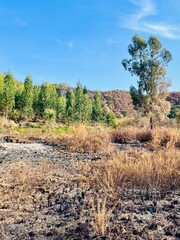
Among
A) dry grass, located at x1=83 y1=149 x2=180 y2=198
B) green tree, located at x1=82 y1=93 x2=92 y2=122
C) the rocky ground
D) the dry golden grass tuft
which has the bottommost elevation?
the rocky ground

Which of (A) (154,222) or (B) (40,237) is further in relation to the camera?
(A) (154,222)

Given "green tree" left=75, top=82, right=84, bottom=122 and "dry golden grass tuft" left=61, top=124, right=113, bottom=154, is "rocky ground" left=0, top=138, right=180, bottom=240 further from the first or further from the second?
"green tree" left=75, top=82, right=84, bottom=122

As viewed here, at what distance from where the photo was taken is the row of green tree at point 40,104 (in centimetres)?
4488

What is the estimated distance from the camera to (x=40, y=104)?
50781mm

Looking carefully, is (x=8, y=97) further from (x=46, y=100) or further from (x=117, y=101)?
(x=117, y=101)

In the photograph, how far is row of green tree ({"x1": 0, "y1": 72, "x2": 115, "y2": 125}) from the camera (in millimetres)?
44875

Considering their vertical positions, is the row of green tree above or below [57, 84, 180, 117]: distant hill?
below

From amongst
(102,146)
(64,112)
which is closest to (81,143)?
(102,146)

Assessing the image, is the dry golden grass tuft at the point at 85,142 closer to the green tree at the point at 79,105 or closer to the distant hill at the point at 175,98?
the green tree at the point at 79,105

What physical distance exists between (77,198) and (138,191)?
798 millimetres

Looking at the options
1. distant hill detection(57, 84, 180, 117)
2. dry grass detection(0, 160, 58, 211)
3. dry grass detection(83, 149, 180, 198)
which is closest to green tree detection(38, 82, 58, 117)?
dry grass detection(0, 160, 58, 211)

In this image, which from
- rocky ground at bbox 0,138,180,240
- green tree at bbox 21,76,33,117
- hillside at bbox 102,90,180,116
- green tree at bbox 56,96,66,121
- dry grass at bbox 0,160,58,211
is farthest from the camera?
hillside at bbox 102,90,180,116

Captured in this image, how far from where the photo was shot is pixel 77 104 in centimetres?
6003

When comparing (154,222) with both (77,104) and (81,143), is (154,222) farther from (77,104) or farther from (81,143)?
(77,104)
